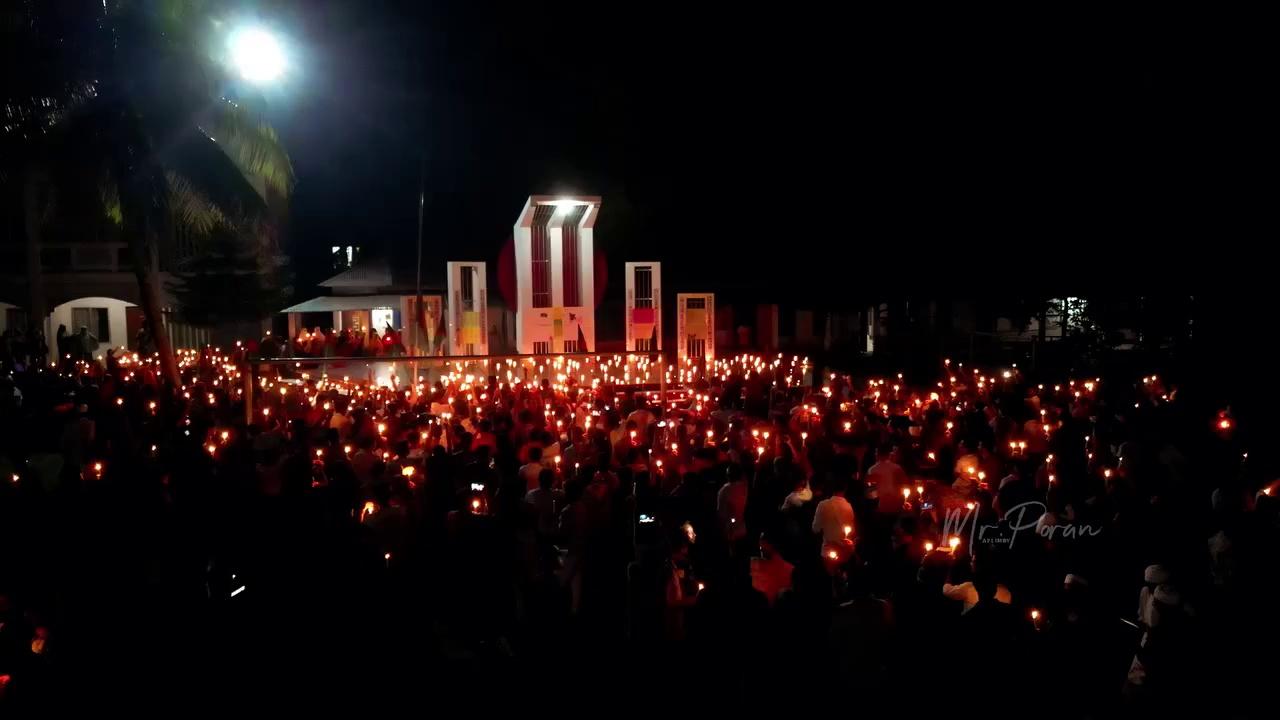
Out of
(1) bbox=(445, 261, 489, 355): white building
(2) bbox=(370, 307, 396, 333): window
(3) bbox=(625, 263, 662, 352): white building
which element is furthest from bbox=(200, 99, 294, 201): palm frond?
(2) bbox=(370, 307, 396, 333): window

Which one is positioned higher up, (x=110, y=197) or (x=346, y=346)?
(x=110, y=197)

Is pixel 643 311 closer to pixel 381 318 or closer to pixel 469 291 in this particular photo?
pixel 469 291

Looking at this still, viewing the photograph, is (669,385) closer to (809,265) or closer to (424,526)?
(424,526)

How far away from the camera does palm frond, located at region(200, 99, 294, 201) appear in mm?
17344

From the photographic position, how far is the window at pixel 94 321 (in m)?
37.4

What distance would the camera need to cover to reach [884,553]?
6.84m

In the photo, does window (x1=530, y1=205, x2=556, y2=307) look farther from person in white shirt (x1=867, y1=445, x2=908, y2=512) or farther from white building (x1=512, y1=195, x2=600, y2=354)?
person in white shirt (x1=867, y1=445, x2=908, y2=512)

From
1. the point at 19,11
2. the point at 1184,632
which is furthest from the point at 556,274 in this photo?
the point at 1184,632

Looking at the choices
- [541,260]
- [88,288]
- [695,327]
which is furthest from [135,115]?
[88,288]

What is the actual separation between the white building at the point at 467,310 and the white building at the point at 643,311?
2.75 m

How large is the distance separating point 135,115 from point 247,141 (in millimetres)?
2010

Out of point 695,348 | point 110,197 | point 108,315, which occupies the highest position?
point 110,197

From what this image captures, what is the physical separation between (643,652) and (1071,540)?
3.20 metres

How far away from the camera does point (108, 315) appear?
37.7 m
